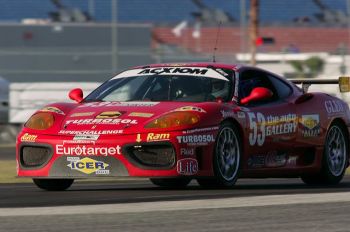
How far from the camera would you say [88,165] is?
838 centimetres

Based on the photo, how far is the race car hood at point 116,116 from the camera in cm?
836

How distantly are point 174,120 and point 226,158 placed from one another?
2.21 feet

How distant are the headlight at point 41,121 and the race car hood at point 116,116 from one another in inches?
4.8

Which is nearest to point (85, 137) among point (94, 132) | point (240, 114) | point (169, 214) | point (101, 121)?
point (94, 132)

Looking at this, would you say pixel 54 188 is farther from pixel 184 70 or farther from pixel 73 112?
pixel 184 70

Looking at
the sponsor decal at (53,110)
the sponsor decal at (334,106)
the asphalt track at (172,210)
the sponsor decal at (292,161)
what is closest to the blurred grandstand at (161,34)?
the sponsor decal at (334,106)

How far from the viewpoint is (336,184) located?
10.1 meters

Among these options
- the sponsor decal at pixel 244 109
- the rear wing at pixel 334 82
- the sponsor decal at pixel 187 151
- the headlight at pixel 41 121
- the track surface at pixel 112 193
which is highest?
the rear wing at pixel 334 82

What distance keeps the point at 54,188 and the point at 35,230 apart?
3400 mm

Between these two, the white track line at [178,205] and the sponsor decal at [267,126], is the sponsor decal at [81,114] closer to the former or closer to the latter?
the sponsor decal at [267,126]

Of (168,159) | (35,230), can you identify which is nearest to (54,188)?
(168,159)

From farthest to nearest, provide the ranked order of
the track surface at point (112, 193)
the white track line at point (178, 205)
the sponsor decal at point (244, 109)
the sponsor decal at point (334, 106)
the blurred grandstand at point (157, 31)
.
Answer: the blurred grandstand at point (157, 31)
the sponsor decal at point (334, 106)
the sponsor decal at point (244, 109)
the track surface at point (112, 193)
the white track line at point (178, 205)

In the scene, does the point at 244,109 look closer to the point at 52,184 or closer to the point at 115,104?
the point at 115,104

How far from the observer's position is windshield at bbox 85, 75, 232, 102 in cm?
914
